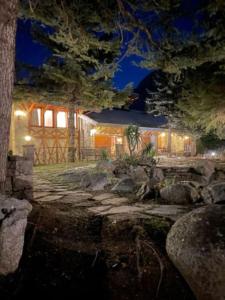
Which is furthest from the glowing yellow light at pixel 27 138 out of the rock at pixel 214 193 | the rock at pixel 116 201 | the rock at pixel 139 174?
the rock at pixel 214 193

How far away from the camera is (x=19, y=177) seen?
15.9 ft

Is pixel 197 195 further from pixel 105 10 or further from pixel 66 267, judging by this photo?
pixel 105 10

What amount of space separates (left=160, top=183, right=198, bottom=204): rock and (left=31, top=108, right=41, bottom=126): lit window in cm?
1406

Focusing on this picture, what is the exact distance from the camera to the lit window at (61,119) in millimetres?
19016

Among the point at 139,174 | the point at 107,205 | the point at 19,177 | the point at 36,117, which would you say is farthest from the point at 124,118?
the point at 19,177

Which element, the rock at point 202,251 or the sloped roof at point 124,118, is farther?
the sloped roof at point 124,118

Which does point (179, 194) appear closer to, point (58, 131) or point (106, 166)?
point (106, 166)

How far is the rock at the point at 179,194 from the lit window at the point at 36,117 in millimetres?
14062

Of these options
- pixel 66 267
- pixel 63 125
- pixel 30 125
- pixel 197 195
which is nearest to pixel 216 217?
pixel 66 267

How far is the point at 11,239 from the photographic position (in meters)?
2.64

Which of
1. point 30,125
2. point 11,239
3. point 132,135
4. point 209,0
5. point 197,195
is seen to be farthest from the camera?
point 30,125

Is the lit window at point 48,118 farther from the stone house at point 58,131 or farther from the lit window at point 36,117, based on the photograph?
the lit window at point 36,117

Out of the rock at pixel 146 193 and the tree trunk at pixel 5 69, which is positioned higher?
the tree trunk at pixel 5 69

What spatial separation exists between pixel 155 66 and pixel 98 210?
13.9 ft
